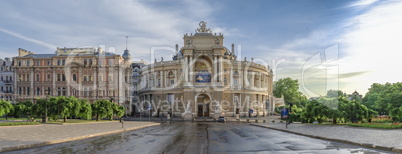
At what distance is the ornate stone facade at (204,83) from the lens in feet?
230

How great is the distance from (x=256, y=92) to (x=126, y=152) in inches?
2663

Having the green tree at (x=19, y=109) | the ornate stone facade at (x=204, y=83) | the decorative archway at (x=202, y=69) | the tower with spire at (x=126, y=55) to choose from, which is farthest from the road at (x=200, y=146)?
the tower with spire at (x=126, y=55)

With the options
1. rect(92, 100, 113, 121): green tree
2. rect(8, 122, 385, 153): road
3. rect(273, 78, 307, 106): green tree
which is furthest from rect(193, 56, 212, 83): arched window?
rect(273, 78, 307, 106): green tree

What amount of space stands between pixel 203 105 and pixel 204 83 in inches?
219

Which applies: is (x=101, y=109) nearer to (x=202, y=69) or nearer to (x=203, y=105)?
(x=203, y=105)

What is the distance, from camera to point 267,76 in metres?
89.9

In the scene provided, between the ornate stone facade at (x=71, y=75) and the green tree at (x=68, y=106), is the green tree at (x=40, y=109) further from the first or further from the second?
the ornate stone facade at (x=71, y=75)

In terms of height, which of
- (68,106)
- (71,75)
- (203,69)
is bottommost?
(68,106)

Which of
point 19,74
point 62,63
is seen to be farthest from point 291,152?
point 19,74

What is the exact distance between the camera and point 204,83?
7069 centimetres

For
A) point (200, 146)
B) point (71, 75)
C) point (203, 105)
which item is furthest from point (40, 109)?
point (71, 75)

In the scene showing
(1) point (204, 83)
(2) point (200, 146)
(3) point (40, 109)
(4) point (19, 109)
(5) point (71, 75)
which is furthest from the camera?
(5) point (71, 75)

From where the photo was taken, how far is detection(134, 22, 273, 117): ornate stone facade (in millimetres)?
70250

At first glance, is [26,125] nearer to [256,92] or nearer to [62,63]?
[62,63]
